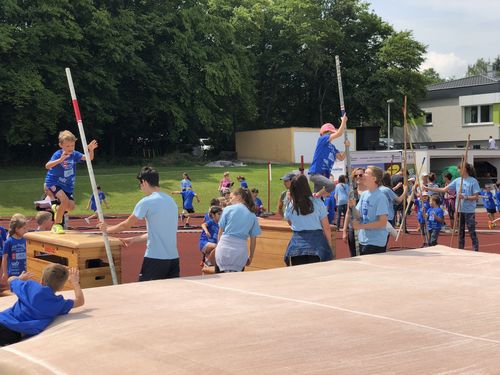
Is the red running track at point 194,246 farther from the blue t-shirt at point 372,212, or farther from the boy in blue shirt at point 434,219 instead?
the blue t-shirt at point 372,212

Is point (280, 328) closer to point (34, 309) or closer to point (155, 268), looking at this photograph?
point (34, 309)

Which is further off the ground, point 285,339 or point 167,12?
point 167,12

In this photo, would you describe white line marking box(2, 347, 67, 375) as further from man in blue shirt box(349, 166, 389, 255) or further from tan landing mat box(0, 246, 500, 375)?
man in blue shirt box(349, 166, 389, 255)

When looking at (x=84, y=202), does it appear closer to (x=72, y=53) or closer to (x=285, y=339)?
(x=72, y=53)

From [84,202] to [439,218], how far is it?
18.8 m

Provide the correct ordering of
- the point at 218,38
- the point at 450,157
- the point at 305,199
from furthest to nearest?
the point at 218,38, the point at 450,157, the point at 305,199

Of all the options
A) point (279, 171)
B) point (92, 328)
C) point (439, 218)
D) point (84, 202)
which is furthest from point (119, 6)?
point (92, 328)

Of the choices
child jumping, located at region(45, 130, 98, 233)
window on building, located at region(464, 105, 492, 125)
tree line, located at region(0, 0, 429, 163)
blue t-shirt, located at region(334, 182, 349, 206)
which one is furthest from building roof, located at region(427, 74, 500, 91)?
child jumping, located at region(45, 130, 98, 233)

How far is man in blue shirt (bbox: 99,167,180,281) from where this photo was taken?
619 cm

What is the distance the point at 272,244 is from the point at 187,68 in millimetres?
35517

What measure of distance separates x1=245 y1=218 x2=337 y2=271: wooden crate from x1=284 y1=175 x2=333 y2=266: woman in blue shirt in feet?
3.71

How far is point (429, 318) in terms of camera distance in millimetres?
4355

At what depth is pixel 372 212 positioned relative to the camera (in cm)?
735

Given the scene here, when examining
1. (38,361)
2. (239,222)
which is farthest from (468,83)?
(38,361)
